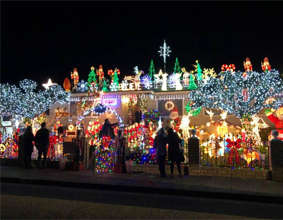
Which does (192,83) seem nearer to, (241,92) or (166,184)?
(241,92)

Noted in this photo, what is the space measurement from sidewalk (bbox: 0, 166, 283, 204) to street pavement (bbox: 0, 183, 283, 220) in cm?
31

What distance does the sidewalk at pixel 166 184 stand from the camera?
6.75 m

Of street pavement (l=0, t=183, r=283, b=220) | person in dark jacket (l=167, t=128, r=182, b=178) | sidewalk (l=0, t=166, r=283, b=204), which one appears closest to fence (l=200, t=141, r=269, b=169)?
sidewalk (l=0, t=166, r=283, b=204)

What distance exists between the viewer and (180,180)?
8.35 m

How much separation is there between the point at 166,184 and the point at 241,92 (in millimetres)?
11561

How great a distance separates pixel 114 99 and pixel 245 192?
16.6 m

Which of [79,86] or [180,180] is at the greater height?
[79,86]

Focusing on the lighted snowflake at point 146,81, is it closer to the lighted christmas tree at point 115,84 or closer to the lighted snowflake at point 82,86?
the lighted christmas tree at point 115,84

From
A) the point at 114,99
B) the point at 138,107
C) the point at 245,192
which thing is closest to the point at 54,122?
the point at 114,99

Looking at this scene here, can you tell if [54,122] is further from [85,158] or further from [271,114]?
[271,114]

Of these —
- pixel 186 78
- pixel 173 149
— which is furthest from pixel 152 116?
pixel 173 149

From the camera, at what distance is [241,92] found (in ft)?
56.6

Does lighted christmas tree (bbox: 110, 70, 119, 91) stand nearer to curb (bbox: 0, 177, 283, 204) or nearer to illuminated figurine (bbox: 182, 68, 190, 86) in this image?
illuminated figurine (bbox: 182, 68, 190, 86)

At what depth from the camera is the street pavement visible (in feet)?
16.2
